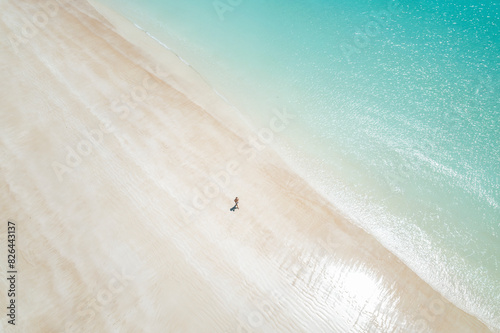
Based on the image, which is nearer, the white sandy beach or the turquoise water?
the white sandy beach

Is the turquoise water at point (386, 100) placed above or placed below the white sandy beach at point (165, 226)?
above

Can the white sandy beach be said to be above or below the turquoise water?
below

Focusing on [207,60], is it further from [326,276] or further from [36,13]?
[326,276]

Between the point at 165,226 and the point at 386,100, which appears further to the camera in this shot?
the point at 386,100

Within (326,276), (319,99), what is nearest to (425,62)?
(319,99)
